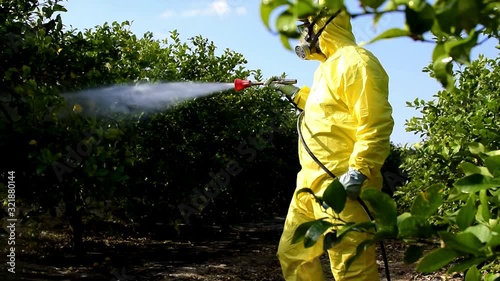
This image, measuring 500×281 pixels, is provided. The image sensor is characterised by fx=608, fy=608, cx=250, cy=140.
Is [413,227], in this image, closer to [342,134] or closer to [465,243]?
[465,243]

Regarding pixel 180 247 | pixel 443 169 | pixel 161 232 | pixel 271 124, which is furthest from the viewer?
pixel 271 124

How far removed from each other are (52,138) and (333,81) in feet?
5.17

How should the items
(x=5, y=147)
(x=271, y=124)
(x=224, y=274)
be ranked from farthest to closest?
(x=271, y=124) → (x=224, y=274) → (x=5, y=147)

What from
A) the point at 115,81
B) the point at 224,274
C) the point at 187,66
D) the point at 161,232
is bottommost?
the point at 224,274

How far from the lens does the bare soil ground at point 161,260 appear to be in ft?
15.8

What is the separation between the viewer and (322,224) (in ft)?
2.68

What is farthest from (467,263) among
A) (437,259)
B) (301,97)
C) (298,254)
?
(301,97)

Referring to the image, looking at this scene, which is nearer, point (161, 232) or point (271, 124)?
point (161, 232)

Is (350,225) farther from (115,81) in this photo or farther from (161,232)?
(161,232)

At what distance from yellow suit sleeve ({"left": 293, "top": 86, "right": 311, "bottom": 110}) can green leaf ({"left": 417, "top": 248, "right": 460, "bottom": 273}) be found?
277 cm

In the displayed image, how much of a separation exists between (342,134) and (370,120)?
0.67 feet

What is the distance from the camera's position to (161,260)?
554 cm

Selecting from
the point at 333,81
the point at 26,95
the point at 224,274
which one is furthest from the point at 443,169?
the point at 26,95

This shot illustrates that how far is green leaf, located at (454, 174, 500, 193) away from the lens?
0.89 metres
